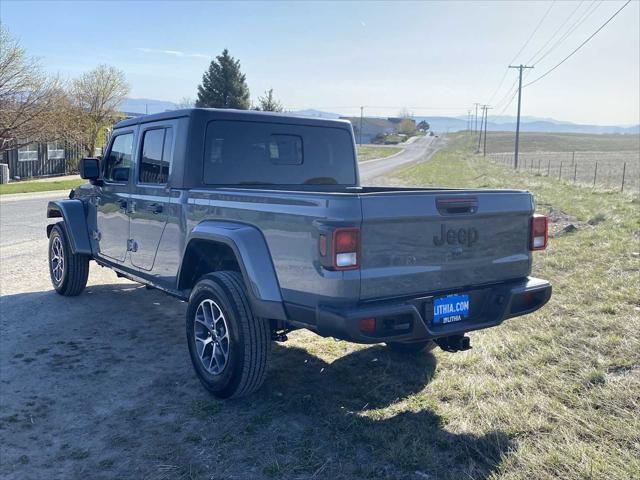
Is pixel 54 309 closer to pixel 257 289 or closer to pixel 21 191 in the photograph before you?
pixel 257 289

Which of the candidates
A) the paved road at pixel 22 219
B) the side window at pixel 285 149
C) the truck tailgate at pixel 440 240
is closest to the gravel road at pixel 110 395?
the truck tailgate at pixel 440 240

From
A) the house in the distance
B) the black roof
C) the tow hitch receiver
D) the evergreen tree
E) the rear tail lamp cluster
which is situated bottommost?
the tow hitch receiver

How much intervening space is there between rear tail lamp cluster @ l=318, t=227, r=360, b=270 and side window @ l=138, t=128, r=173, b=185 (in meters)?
2.18

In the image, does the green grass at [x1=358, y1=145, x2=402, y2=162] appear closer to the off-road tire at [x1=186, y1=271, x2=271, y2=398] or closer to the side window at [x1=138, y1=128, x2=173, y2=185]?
the side window at [x1=138, y1=128, x2=173, y2=185]

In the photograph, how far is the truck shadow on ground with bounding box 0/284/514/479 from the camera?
335cm

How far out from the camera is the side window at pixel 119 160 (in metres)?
5.82

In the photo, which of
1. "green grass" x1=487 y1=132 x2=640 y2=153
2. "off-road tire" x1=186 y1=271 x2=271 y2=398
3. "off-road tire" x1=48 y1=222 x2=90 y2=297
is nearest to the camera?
"off-road tire" x1=186 y1=271 x2=271 y2=398

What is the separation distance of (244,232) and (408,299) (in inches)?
46.1

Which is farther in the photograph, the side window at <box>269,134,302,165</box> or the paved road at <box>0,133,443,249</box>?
the paved road at <box>0,133,443,249</box>

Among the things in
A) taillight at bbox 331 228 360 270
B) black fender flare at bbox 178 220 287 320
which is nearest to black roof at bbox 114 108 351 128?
black fender flare at bbox 178 220 287 320

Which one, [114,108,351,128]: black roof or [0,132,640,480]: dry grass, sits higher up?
[114,108,351,128]: black roof

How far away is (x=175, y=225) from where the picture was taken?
4.82 meters

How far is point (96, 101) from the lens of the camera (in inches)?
1421

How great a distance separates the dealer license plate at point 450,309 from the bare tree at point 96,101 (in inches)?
1303
